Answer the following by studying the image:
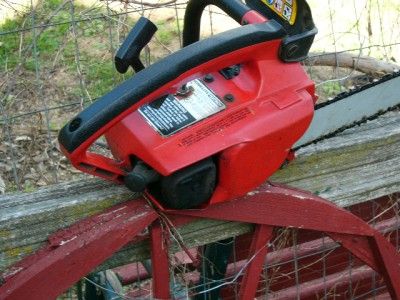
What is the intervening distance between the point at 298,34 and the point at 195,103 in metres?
0.26

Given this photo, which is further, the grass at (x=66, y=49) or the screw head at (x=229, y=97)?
the grass at (x=66, y=49)

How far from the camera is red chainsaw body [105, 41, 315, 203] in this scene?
1.41 meters

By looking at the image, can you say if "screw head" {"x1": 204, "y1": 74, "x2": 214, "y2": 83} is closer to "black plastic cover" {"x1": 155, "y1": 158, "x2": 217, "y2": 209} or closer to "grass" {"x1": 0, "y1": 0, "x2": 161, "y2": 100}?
"black plastic cover" {"x1": 155, "y1": 158, "x2": 217, "y2": 209}

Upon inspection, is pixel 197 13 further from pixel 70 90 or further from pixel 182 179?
pixel 70 90

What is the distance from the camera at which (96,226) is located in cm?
152

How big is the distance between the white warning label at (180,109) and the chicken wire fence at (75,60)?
155 cm

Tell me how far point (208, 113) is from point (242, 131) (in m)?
0.08

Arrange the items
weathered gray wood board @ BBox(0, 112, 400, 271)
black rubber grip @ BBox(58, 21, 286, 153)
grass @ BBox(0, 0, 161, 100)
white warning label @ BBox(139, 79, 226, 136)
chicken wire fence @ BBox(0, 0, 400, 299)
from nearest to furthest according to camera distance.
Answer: black rubber grip @ BBox(58, 21, 286, 153) → white warning label @ BBox(139, 79, 226, 136) → weathered gray wood board @ BBox(0, 112, 400, 271) → chicken wire fence @ BBox(0, 0, 400, 299) → grass @ BBox(0, 0, 161, 100)

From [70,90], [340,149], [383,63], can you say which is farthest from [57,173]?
[340,149]

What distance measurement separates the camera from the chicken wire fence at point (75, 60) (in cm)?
341

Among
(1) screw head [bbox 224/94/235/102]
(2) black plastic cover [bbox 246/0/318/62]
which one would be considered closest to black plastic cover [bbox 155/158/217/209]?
(1) screw head [bbox 224/94/235/102]

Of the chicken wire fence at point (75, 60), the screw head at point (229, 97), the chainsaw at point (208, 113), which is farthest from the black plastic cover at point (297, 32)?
the chicken wire fence at point (75, 60)

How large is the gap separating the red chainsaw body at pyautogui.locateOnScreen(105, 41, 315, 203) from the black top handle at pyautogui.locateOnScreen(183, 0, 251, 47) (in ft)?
0.38

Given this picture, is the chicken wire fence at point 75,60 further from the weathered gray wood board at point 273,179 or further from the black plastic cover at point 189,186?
the black plastic cover at point 189,186
